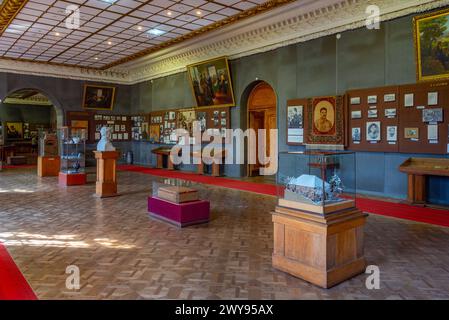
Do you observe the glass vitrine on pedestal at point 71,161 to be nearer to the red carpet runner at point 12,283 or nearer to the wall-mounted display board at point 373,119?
the red carpet runner at point 12,283

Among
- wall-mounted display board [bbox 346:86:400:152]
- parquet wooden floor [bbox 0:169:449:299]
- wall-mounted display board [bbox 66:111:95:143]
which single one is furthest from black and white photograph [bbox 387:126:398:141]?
wall-mounted display board [bbox 66:111:95:143]

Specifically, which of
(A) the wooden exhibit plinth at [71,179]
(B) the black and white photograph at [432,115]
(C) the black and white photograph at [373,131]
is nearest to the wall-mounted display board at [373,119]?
(C) the black and white photograph at [373,131]

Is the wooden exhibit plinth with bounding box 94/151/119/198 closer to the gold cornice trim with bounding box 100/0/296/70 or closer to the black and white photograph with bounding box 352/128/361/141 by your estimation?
the gold cornice trim with bounding box 100/0/296/70

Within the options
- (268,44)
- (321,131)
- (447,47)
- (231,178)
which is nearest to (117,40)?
(268,44)

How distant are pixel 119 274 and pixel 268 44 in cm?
980

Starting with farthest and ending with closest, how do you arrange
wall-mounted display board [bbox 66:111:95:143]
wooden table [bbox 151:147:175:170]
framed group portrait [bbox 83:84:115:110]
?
framed group portrait [bbox 83:84:115:110] → wall-mounted display board [bbox 66:111:95:143] → wooden table [bbox 151:147:175:170]

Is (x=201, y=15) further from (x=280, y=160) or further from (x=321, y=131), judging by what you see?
(x=280, y=160)

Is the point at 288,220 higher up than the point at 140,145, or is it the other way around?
the point at 140,145

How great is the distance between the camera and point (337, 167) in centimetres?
398

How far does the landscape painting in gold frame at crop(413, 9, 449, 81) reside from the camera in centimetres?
784

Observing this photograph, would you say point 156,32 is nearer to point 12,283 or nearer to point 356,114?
point 356,114

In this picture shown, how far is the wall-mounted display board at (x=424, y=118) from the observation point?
791cm

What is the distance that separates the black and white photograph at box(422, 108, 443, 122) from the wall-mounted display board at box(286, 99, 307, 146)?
3391 millimetres

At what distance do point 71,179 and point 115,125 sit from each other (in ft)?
28.8
